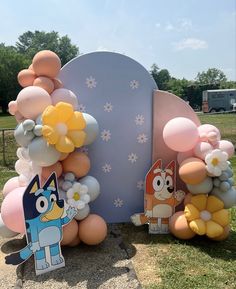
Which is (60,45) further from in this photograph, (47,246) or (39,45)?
(47,246)

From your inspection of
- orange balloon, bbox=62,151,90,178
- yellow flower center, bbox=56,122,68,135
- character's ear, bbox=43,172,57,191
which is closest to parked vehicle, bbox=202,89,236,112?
orange balloon, bbox=62,151,90,178

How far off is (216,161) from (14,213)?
7.78ft

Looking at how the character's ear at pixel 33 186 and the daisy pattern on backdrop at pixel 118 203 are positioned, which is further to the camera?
the daisy pattern on backdrop at pixel 118 203

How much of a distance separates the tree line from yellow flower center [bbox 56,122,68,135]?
3729cm

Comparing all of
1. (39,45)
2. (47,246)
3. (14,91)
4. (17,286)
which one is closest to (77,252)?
(47,246)

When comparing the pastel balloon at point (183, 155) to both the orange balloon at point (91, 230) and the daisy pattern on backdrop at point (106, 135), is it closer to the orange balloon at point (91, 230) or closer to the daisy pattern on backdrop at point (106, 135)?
the daisy pattern on backdrop at point (106, 135)

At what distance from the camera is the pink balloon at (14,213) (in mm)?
3895

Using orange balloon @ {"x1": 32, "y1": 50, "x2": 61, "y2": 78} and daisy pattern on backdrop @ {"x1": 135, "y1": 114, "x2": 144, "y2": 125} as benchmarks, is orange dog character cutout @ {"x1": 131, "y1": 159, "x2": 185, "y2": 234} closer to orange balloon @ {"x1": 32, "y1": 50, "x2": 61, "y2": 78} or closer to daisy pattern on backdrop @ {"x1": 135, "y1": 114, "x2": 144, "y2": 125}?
Result: daisy pattern on backdrop @ {"x1": 135, "y1": 114, "x2": 144, "y2": 125}

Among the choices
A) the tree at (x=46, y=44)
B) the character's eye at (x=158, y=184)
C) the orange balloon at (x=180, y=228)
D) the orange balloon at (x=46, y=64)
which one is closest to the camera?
the orange balloon at (x=46, y=64)

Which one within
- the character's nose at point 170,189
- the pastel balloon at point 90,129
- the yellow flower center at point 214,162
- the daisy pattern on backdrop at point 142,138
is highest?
the pastel balloon at point 90,129

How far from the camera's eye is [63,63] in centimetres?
5966

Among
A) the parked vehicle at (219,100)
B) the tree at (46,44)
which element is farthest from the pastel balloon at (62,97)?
the tree at (46,44)

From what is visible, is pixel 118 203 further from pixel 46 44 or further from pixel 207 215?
pixel 46 44

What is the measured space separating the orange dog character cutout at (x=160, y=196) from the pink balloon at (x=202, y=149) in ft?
1.53
